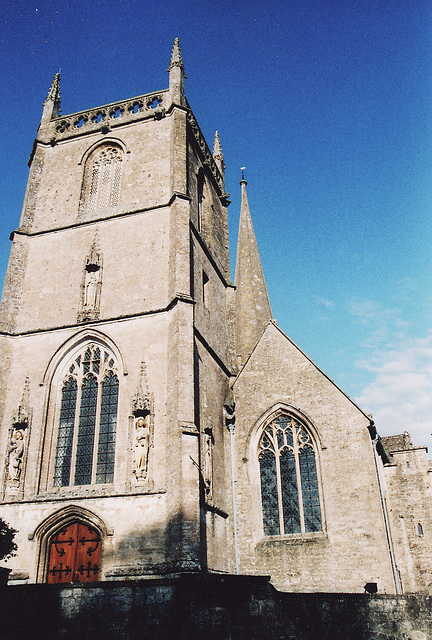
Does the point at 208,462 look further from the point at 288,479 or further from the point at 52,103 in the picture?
the point at 52,103

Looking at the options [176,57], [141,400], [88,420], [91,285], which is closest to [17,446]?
[88,420]

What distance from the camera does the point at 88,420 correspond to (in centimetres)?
1614

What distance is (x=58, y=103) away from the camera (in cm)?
2366

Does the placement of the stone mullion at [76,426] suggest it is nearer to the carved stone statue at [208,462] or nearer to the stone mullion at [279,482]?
the carved stone statue at [208,462]

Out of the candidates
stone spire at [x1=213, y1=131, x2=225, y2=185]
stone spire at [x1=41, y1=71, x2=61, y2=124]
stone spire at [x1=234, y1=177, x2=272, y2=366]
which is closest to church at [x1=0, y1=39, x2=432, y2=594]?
stone spire at [x1=234, y1=177, x2=272, y2=366]

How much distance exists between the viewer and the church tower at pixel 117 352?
46.3ft

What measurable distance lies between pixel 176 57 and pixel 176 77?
1.28 m

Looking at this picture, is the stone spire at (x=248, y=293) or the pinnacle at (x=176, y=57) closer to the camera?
the pinnacle at (x=176, y=57)

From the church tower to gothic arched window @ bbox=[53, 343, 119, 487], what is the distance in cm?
4

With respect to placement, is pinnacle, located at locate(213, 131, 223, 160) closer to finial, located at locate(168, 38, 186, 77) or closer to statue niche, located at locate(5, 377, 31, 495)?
finial, located at locate(168, 38, 186, 77)

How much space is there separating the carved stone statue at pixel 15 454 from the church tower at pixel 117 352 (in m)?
0.04

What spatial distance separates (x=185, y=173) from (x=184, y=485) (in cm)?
1082

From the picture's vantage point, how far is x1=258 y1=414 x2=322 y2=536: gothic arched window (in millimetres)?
15914

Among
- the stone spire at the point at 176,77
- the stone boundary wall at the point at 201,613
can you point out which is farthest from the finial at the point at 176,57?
the stone boundary wall at the point at 201,613
